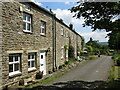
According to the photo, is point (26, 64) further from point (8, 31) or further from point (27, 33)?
point (8, 31)

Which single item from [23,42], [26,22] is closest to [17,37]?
[23,42]

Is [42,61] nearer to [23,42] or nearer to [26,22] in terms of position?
[23,42]

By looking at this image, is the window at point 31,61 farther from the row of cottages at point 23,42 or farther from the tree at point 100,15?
the tree at point 100,15

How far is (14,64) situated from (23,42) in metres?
1.71

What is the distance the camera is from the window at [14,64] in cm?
823

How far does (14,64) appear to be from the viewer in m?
8.59

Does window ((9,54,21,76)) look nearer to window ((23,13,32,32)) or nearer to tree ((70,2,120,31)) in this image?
window ((23,13,32,32))

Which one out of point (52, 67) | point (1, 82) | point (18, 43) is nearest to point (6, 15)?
point (18, 43)

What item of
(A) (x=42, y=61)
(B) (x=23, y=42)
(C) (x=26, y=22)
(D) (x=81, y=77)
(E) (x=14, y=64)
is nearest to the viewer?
(E) (x=14, y=64)

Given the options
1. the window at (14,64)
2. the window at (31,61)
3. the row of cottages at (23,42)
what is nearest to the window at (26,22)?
the row of cottages at (23,42)

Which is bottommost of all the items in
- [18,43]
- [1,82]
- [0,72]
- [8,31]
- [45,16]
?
[1,82]

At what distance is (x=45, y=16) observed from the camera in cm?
1297

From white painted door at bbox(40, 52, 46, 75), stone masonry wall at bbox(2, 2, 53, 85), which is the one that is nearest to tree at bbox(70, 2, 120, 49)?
stone masonry wall at bbox(2, 2, 53, 85)

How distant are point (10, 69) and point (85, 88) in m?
4.98
